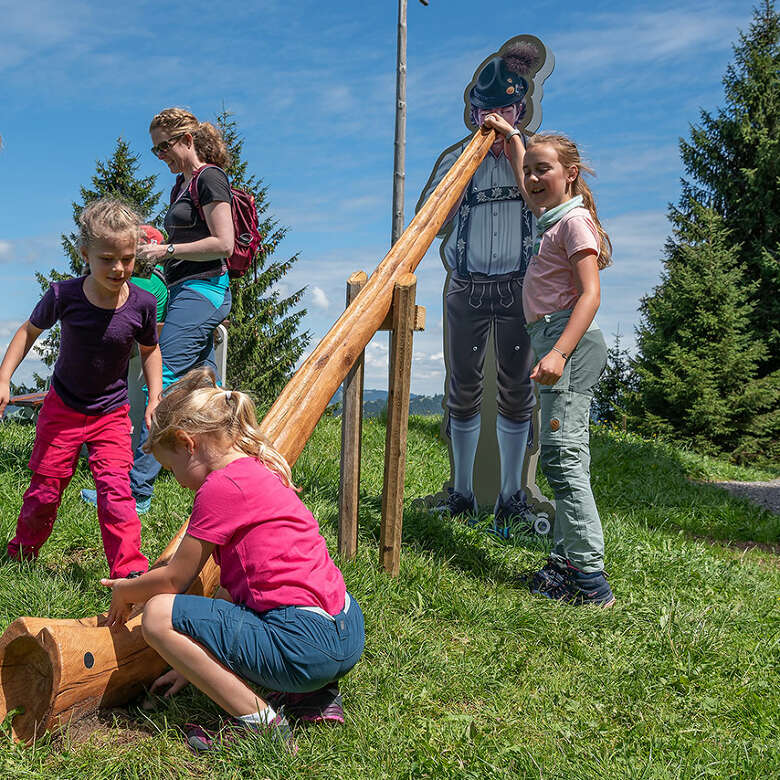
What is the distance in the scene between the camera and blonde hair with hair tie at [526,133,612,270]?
3803 millimetres

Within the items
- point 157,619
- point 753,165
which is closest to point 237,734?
point 157,619

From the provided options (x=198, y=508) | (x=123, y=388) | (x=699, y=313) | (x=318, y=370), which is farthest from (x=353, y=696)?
(x=699, y=313)

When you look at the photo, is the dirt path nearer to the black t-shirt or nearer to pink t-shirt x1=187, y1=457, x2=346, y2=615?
the black t-shirt

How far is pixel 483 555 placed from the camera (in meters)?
4.24

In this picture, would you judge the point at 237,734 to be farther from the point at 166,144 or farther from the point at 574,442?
the point at 166,144

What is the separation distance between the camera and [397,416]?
3717 millimetres

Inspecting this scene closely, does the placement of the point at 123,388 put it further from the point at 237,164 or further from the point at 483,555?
the point at 237,164

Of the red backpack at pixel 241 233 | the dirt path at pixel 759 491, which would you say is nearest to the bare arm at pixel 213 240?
the red backpack at pixel 241 233

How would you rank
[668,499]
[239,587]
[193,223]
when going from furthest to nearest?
[668,499], [193,223], [239,587]

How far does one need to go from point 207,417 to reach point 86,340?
124cm

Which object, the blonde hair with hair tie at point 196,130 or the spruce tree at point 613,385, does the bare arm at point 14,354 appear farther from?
the spruce tree at point 613,385

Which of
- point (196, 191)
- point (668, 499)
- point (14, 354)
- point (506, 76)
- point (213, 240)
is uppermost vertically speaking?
point (506, 76)

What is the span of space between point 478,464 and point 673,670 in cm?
215

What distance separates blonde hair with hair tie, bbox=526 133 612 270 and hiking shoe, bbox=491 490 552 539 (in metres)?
1.73
